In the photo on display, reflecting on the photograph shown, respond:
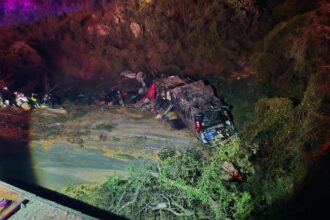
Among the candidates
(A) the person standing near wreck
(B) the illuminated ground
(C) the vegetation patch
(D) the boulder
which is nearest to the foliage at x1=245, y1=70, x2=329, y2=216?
(B) the illuminated ground

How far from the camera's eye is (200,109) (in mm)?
12453

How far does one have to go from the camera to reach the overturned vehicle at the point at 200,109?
38.8 ft

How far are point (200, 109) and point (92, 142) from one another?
4.23m

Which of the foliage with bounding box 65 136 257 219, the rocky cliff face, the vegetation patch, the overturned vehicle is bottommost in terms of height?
the foliage with bounding box 65 136 257 219

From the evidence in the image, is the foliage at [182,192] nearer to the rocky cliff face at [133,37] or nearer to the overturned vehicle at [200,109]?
the overturned vehicle at [200,109]

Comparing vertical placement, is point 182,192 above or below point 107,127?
below

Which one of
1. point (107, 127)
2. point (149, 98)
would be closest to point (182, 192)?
point (107, 127)

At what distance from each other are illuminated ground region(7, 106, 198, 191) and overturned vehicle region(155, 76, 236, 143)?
1.93 ft

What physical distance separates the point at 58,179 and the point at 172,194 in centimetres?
412

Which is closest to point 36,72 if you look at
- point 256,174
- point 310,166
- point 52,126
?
point 52,126

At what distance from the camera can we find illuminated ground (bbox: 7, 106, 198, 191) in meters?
11.0

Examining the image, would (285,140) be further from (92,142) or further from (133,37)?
(133,37)

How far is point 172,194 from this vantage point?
8930 millimetres

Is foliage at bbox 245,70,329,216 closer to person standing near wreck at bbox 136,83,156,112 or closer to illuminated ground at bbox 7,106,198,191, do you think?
illuminated ground at bbox 7,106,198,191
